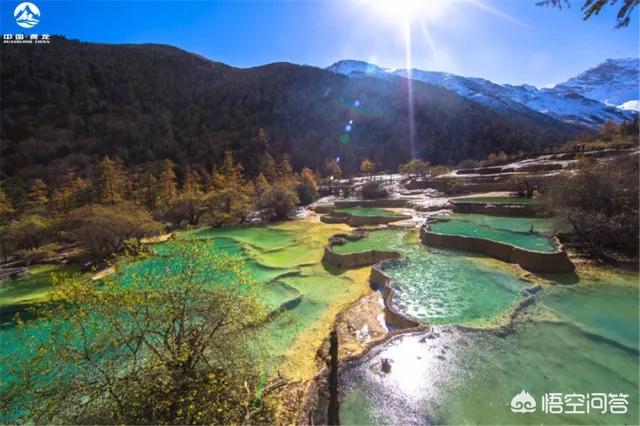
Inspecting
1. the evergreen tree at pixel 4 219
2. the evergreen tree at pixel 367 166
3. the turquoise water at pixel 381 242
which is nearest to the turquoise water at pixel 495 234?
the turquoise water at pixel 381 242

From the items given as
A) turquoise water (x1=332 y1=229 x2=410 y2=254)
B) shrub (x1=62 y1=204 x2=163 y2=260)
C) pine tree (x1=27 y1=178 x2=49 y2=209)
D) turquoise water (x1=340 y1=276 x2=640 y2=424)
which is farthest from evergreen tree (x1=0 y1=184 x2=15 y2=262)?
turquoise water (x1=340 y1=276 x2=640 y2=424)

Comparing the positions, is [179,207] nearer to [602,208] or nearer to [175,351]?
[175,351]

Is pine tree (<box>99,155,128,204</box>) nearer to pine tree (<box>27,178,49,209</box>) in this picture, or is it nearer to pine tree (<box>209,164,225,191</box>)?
pine tree (<box>27,178,49,209</box>)

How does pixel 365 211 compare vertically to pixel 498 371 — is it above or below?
above

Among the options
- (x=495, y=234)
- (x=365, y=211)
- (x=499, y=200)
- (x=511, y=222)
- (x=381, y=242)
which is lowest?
(x=381, y=242)

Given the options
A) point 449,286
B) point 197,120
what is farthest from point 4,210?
point 197,120

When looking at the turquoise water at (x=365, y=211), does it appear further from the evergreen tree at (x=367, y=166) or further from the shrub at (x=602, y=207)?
the evergreen tree at (x=367, y=166)

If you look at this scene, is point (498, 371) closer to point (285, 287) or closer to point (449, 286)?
point (449, 286)
